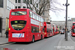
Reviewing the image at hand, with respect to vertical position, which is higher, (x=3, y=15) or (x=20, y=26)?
(x=3, y=15)

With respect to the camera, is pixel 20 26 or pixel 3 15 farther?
pixel 3 15

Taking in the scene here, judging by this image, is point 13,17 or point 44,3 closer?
point 13,17

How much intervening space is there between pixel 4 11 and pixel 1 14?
95cm

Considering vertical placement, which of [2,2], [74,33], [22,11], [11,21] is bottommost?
[74,33]

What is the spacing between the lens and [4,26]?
28.8 m

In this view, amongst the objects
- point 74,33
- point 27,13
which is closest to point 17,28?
point 27,13

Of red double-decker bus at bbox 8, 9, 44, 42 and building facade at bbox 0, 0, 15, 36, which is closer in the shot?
red double-decker bus at bbox 8, 9, 44, 42

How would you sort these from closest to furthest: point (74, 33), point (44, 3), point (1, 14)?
1. point (1, 14)
2. point (44, 3)
3. point (74, 33)

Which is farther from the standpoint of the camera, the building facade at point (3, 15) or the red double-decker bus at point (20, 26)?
the building facade at point (3, 15)

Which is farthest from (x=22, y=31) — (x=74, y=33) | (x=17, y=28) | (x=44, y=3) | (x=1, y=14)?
(x=74, y=33)

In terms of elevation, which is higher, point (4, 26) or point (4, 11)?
point (4, 11)

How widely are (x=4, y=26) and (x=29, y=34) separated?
46.2 ft

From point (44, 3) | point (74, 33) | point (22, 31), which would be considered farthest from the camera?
point (74, 33)

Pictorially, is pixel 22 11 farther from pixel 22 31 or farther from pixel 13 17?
pixel 22 31
